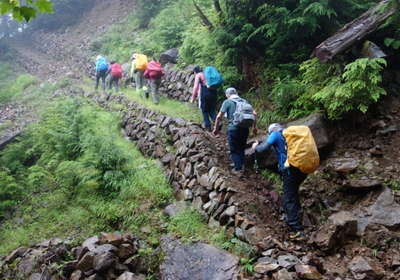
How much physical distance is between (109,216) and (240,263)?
10.4 ft

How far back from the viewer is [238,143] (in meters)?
7.29

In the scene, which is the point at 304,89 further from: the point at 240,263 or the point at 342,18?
the point at 240,263

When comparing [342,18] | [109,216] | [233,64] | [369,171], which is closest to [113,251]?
[109,216]

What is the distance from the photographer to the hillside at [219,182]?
17.4 feet

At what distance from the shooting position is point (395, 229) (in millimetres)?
5184

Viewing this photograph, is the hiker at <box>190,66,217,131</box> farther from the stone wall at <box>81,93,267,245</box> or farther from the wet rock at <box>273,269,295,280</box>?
the wet rock at <box>273,269,295,280</box>

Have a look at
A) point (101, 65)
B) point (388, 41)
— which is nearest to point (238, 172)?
point (388, 41)

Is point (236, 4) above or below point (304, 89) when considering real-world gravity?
above

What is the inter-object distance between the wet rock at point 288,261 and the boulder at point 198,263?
654 mm

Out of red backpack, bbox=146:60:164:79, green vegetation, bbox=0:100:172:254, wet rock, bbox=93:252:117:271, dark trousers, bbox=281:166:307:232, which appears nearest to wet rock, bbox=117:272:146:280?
wet rock, bbox=93:252:117:271

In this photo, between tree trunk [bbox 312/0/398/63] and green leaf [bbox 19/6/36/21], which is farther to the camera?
tree trunk [bbox 312/0/398/63]

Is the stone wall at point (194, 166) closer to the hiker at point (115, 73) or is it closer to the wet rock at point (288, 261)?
the wet rock at point (288, 261)

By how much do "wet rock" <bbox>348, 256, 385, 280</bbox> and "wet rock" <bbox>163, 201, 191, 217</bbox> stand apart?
3.39 m

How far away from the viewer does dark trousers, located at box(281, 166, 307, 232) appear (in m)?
5.97
